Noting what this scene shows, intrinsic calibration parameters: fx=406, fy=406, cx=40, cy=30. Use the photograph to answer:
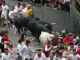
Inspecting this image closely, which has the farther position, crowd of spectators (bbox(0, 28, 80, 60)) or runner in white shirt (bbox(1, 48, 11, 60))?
runner in white shirt (bbox(1, 48, 11, 60))

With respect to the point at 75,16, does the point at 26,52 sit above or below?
above

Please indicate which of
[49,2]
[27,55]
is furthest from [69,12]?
[27,55]

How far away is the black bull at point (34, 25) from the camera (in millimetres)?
25906

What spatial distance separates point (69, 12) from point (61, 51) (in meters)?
8.84

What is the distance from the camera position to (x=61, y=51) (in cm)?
1914

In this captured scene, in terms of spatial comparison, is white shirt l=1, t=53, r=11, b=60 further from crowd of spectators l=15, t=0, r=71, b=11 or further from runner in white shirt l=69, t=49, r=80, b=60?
crowd of spectators l=15, t=0, r=71, b=11

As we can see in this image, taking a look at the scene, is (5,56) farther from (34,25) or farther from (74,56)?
(34,25)

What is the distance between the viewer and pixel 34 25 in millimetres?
26438

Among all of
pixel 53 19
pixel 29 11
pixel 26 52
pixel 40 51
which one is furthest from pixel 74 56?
pixel 29 11

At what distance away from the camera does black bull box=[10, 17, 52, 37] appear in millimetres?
25906

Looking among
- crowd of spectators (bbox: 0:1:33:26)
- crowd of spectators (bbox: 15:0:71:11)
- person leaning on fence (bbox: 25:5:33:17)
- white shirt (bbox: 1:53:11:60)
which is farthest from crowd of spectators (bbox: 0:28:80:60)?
person leaning on fence (bbox: 25:5:33:17)

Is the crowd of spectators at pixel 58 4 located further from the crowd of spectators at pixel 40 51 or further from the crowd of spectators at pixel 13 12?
the crowd of spectators at pixel 40 51

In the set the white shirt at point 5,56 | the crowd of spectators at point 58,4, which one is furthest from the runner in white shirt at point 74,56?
the crowd of spectators at point 58,4

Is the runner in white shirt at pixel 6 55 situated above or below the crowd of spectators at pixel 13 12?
above
